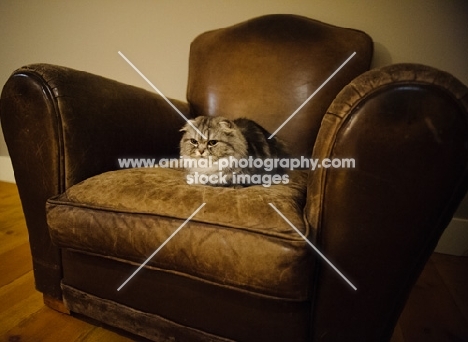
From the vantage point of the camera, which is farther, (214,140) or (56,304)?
(214,140)

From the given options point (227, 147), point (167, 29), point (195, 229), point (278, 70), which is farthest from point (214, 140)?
point (167, 29)

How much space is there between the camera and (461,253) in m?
1.32

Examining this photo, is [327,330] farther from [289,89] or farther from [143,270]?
[289,89]

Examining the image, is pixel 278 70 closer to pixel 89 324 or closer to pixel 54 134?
pixel 54 134

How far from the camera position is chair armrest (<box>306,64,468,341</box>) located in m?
0.43

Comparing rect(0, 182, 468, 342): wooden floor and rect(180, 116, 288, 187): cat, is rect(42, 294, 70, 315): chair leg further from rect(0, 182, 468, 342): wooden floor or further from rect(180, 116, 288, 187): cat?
rect(180, 116, 288, 187): cat

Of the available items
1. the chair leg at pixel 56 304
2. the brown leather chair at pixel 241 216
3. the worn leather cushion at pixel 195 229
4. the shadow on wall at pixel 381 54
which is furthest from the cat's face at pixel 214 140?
the shadow on wall at pixel 381 54

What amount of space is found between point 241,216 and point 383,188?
28 centimetres

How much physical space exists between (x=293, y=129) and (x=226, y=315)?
0.81 m

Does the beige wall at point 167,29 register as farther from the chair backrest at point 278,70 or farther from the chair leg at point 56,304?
the chair leg at point 56,304

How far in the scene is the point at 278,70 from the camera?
119 cm

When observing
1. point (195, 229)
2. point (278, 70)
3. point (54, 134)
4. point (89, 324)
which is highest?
point (278, 70)

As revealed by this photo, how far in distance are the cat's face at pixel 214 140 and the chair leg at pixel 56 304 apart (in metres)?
0.68

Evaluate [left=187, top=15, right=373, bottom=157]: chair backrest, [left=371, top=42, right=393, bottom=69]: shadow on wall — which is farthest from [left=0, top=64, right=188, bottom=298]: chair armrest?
[left=371, top=42, right=393, bottom=69]: shadow on wall
